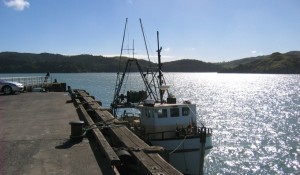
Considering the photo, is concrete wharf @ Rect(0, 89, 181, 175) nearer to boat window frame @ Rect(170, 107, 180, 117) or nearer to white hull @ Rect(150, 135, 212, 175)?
white hull @ Rect(150, 135, 212, 175)

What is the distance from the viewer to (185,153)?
26.7 meters

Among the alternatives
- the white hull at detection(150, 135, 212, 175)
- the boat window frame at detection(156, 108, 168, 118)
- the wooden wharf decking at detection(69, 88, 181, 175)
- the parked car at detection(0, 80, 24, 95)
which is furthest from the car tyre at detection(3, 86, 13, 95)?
the wooden wharf decking at detection(69, 88, 181, 175)

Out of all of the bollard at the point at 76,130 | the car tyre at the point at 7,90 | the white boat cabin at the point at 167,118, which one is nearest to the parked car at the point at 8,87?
the car tyre at the point at 7,90

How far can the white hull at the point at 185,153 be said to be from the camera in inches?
1044

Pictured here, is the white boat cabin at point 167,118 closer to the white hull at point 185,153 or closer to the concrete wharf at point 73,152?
the white hull at point 185,153

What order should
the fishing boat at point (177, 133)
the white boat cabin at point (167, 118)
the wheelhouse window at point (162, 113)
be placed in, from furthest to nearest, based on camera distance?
the wheelhouse window at point (162, 113) < the white boat cabin at point (167, 118) < the fishing boat at point (177, 133)

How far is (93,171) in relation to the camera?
9758 mm

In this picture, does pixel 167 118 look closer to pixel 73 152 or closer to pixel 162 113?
pixel 162 113

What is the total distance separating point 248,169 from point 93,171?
2870 cm

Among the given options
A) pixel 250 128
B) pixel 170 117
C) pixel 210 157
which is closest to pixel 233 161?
pixel 210 157

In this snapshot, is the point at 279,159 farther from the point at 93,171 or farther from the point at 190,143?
the point at 93,171

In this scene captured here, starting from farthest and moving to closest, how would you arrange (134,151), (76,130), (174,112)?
1. (174,112)
2. (76,130)
3. (134,151)

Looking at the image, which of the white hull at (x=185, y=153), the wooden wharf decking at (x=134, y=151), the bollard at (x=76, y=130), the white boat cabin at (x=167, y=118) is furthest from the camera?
the white boat cabin at (x=167, y=118)

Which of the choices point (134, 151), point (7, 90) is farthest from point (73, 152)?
point (7, 90)
